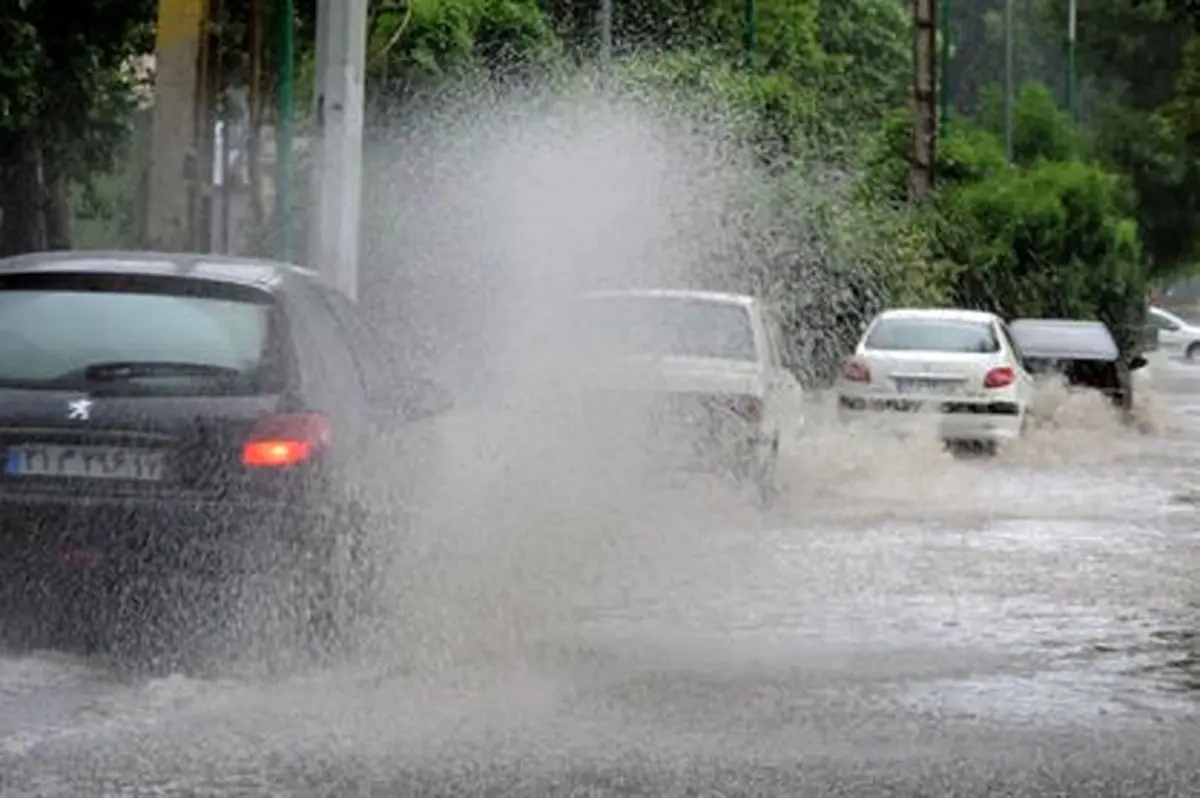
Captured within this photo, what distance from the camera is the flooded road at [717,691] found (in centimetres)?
855

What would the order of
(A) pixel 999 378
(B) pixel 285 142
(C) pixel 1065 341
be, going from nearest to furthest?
(B) pixel 285 142 → (A) pixel 999 378 → (C) pixel 1065 341

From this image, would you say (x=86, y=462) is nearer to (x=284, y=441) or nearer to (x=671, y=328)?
(x=284, y=441)

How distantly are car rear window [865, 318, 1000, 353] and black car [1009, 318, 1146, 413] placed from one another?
15.4ft

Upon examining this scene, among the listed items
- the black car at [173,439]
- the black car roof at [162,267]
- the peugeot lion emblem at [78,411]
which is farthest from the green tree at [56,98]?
the peugeot lion emblem at [78,411]

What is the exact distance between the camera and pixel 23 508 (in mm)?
9984

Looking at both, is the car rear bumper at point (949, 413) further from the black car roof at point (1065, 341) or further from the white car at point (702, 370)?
the black car roof at point (1065, 341)

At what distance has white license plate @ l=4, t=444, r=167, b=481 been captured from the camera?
997cm

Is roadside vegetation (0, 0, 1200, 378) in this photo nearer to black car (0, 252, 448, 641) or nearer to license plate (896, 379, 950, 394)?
license plate (896, 379, 950, 394)

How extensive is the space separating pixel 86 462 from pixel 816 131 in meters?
29.5

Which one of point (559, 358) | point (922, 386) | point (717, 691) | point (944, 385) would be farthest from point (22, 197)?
point (717, 691)

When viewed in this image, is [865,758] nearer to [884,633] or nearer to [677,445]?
[884,633]

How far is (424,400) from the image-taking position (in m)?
11.7

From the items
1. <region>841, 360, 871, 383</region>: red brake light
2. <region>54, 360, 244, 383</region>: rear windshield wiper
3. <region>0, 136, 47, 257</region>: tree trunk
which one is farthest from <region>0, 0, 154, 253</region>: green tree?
<region>54, 360, 244, 383</region>: rear windshield wiper

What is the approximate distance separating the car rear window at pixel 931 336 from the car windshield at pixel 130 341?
1639 cm
